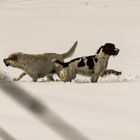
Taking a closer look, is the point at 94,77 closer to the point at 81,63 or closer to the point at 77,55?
the point at 81,63

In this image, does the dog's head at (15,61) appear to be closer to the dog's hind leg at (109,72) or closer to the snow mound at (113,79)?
the snow mound at (113,79)

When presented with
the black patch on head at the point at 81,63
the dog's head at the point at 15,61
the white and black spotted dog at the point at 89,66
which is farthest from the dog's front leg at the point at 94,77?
the dog's head at the point at 15,61

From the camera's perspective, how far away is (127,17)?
568 cm

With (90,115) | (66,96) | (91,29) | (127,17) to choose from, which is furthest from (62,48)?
(90,115)

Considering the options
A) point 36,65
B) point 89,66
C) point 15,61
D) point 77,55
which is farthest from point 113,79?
point 77,55

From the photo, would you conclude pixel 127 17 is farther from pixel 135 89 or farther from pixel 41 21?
pixel 135 89

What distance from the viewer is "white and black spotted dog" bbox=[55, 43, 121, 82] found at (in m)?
3.97

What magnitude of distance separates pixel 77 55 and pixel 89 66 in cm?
95

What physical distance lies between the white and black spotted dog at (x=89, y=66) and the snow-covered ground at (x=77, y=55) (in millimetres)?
66

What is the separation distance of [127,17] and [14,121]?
2703 millimetres

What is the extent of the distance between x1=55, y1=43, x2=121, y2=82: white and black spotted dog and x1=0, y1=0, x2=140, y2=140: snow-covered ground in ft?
0.22

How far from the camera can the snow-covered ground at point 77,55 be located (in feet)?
10.3

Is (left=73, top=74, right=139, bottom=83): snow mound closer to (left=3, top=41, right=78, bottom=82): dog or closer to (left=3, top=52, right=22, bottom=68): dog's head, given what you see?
(left=3, top=41, right=78, bottom=82): dog

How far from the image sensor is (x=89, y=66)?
3.97 meters
